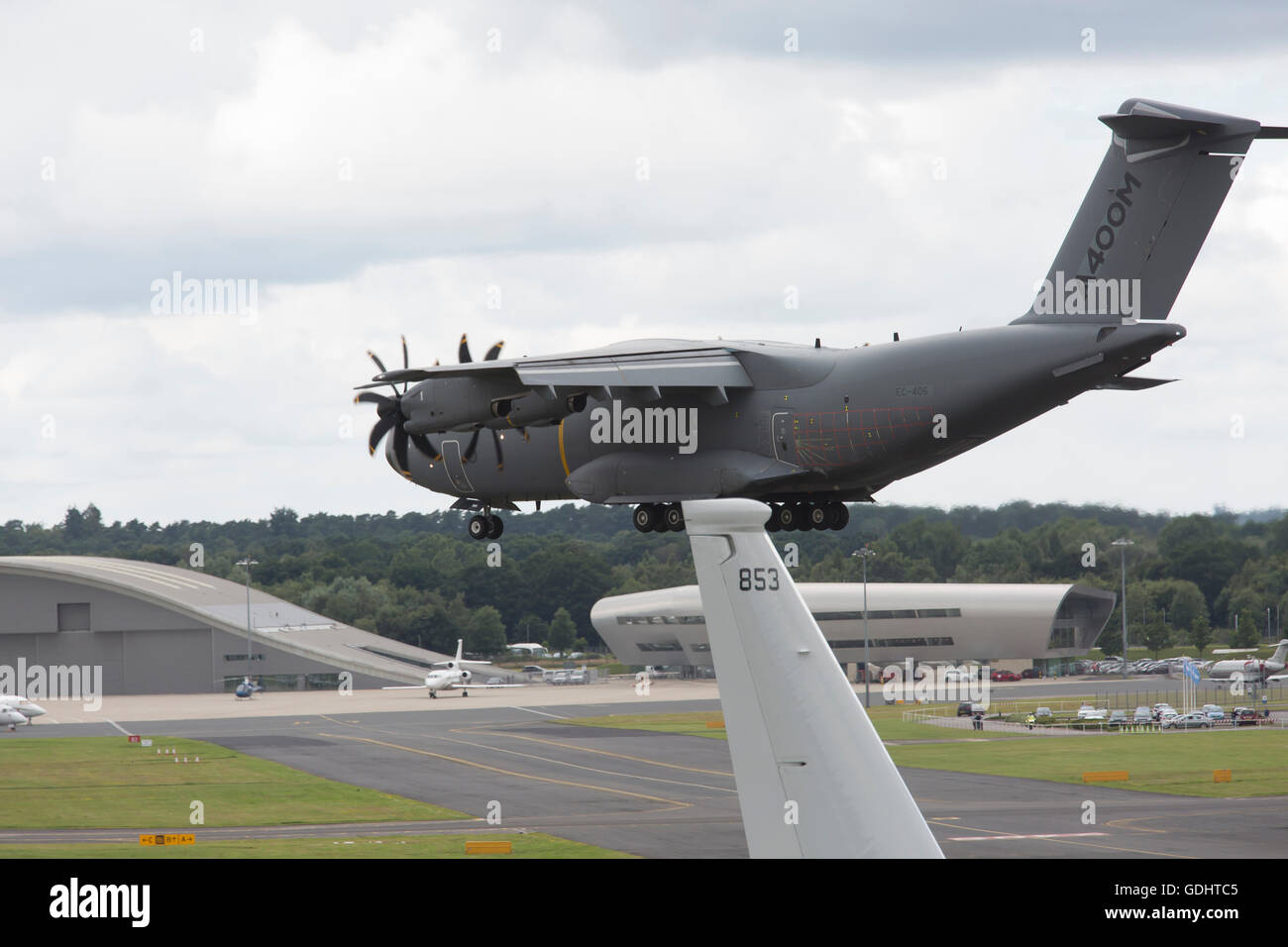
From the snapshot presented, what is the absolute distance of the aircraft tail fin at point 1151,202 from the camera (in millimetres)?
31422

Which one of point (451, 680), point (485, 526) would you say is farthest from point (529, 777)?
point (451, 680)

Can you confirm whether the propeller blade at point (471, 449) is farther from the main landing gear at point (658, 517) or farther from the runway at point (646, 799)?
the runway at point (646, 799)

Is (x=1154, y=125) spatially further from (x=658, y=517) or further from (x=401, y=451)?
(x=401, y=451)

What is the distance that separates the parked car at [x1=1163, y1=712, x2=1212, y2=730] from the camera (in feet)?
295

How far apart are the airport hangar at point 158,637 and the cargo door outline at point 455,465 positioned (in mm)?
111978

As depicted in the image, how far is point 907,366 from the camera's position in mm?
33906

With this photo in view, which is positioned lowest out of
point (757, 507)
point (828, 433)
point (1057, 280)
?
point (757, 507)

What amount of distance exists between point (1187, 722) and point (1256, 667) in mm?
42745

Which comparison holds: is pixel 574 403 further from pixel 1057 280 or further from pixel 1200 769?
pixel 1200 769

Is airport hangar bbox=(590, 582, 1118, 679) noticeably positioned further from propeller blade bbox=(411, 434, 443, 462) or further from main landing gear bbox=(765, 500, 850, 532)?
main landing gear bbox=(765, 500, 850, 532)

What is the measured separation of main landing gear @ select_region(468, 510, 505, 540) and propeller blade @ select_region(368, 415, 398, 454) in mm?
3386

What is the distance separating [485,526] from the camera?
39.9 meters

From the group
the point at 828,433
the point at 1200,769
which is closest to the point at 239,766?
the point at 1200,769
